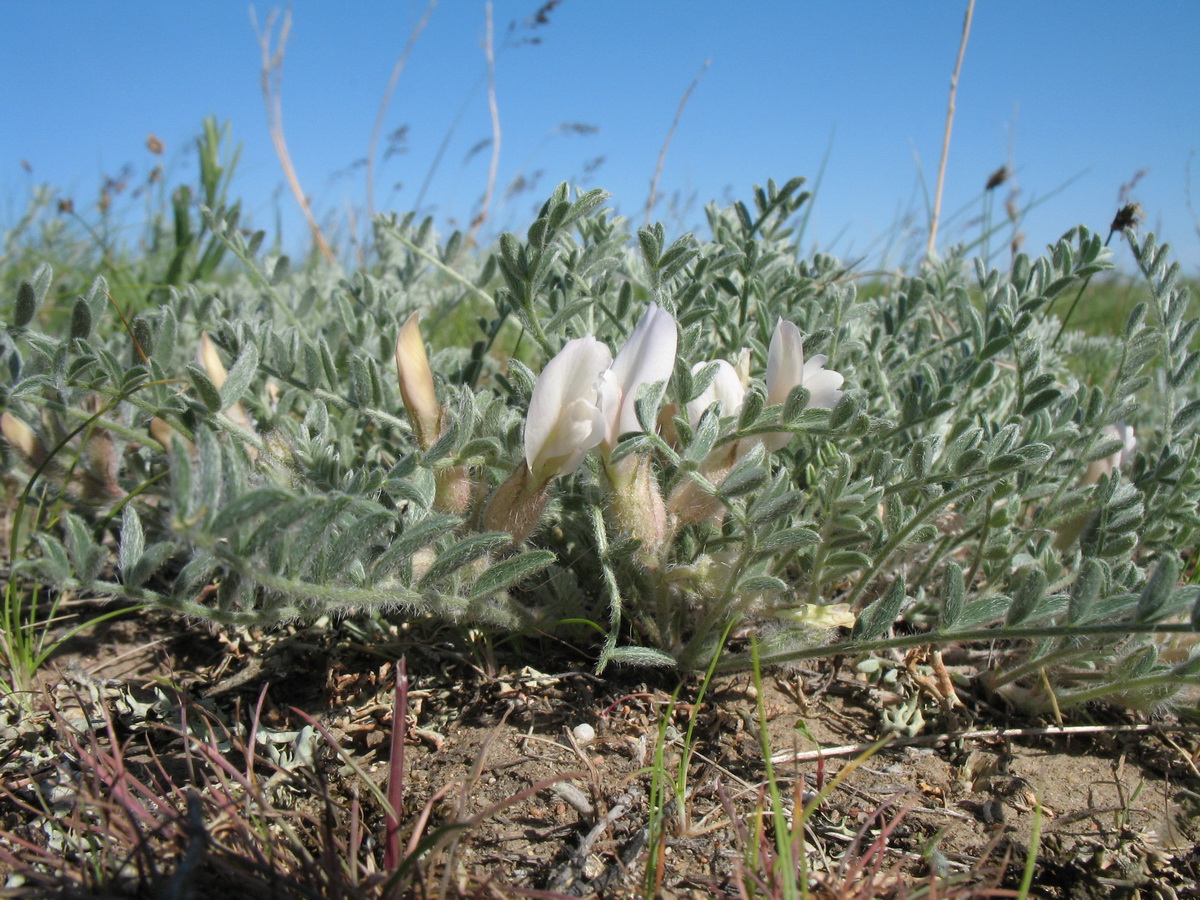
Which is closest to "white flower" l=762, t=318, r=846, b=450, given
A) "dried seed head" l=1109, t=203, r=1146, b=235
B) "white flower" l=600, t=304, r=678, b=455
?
"white flower" l=600, t=304, r=678, b=455

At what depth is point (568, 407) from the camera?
129cm

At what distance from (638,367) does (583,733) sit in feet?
2.29

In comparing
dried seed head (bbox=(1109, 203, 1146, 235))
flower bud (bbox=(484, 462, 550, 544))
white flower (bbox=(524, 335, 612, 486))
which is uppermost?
dried seed head (bbox=(1109, 203, 1146, 235))

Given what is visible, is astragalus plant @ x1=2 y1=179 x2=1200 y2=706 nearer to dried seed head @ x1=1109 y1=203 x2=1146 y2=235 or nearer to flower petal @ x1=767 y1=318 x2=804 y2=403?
flower petal @ x1=767 y1=318 x2=804 y2=403

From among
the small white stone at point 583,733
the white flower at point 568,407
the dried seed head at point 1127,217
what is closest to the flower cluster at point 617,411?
the white flower at point 568,407

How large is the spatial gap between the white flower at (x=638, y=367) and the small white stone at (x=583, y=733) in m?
0.57

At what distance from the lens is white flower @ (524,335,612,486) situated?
49.9 inches

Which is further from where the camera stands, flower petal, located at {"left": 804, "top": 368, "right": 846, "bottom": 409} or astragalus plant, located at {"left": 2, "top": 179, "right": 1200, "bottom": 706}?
flower petal, located at {"left": 804, "top": 368, "right": 846, "bottom": 409}

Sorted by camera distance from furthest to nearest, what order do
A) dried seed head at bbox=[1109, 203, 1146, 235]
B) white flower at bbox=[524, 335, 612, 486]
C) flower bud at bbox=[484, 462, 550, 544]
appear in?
dried seed head at bbox=[1109, 203, 1146, 235] → flower bud at bbox=[484, 462, 550, 544] → white flower at bbox=[524, 335, 612, 486]

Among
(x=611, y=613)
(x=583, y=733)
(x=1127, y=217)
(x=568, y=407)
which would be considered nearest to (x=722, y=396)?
(x=568, y=407)

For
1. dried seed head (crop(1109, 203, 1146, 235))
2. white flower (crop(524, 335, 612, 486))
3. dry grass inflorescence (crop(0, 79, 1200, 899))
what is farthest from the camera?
dried seed head (crop(1109, 203, 1146, 235))

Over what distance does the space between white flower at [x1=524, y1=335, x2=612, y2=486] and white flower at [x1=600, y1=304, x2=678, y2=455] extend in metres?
0.02

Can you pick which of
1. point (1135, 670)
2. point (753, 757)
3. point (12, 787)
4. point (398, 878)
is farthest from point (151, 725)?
point (1135, 670)

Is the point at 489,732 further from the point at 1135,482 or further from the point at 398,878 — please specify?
the point at 1135,482
